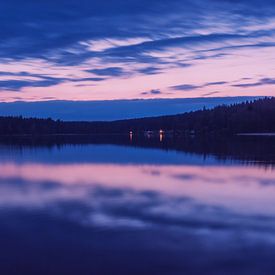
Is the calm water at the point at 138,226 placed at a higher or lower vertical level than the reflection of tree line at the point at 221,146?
lower

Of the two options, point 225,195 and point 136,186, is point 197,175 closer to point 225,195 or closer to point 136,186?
point 136,186

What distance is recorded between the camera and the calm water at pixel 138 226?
973 centimetres

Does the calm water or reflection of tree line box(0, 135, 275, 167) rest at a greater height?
reflection of tree line box(0, 135, 275, 167)

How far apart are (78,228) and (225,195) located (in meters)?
7.95

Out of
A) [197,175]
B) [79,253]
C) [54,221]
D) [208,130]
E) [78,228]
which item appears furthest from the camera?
[208,130]

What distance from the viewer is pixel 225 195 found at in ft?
61.7

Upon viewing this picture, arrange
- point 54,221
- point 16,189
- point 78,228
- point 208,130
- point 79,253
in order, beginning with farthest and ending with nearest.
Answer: point 208,130, point 16,189, point 54,221, point 78,228, point 79,253

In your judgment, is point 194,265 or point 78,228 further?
point 78,228

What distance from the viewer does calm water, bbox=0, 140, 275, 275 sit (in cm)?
973

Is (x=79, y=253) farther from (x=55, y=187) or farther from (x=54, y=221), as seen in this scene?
(x=55, y=187)

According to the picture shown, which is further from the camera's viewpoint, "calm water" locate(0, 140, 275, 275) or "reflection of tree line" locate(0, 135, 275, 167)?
"reflection of tree line" locate(0, 135, 275, 167)

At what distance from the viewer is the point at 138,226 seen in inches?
513

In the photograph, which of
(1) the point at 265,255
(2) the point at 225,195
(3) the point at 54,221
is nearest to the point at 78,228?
(3) the point at 54,221

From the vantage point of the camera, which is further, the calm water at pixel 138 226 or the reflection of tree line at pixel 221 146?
the reflection of tree line at pixel 221 146
